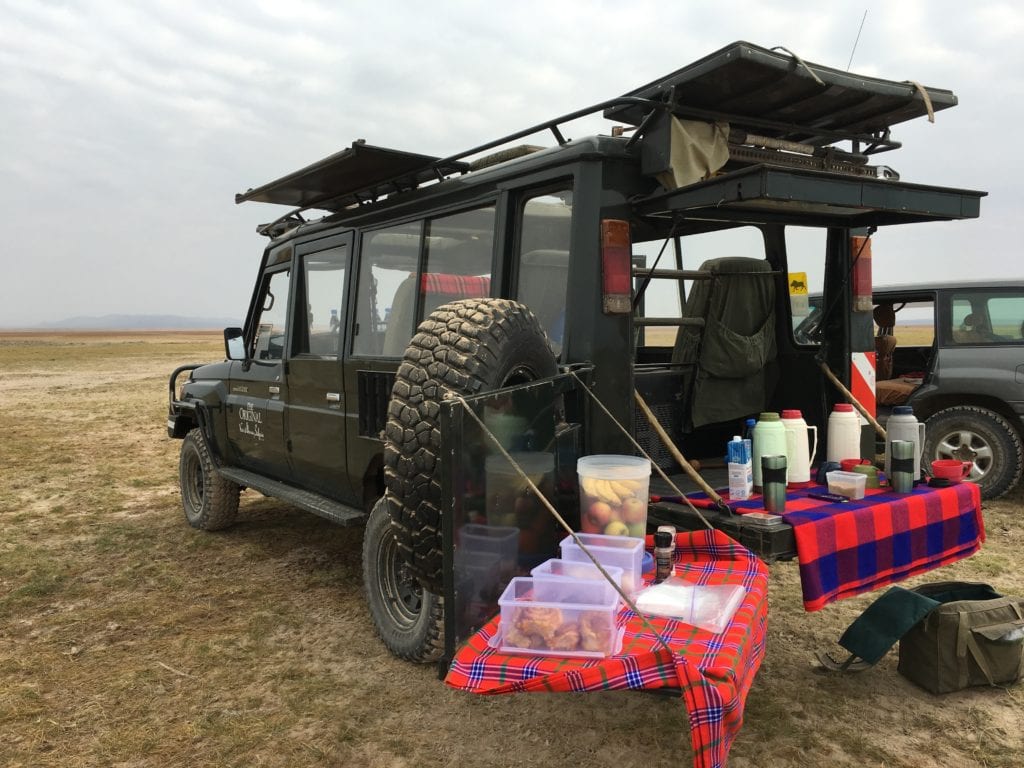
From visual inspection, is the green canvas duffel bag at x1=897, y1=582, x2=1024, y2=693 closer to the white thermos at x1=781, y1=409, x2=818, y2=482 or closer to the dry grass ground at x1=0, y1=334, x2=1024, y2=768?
the dry grass ground at x1=0, y1=334, x2=1024, y2=768

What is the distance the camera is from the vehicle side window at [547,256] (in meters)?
3.44

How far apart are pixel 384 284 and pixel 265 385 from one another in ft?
4.70

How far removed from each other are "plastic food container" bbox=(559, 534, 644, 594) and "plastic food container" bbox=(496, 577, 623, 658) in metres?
0.22

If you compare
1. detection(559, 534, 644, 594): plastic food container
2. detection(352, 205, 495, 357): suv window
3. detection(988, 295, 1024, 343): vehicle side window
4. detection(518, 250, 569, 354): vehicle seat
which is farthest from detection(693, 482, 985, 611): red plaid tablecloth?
detection(988, 295, 1024, 343): vehicle side window

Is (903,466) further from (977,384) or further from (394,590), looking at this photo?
(977,384)

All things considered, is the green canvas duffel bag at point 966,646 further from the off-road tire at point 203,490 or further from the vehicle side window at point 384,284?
the off-road tire at point 203,490

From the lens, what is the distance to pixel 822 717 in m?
3.11

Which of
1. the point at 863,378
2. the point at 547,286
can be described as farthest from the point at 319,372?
the point at 863,378

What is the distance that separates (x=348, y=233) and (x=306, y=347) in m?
0.83

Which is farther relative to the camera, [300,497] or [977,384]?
[977,384]

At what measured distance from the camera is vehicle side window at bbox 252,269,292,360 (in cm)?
526

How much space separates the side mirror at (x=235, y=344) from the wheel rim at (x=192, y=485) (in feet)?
3.83

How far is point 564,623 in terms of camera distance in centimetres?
236

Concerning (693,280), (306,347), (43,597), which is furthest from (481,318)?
(43,597)
